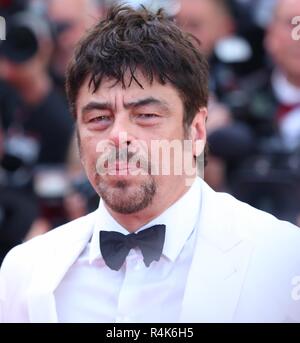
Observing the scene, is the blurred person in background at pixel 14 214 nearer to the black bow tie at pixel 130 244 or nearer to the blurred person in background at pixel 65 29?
the blurred person in background at pixel 65 29

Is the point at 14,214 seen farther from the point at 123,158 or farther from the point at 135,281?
the point at 123,158

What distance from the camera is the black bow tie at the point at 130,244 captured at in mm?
2824

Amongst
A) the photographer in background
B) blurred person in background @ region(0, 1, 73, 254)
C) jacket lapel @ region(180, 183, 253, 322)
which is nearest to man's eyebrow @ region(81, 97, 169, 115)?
jacket lapel @ region(180, 183, 253, 322)

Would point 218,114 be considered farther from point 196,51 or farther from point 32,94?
point 196,51

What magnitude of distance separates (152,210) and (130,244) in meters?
0.12

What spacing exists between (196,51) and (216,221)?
0.50 m

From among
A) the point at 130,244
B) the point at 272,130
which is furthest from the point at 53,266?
the point at 272,130

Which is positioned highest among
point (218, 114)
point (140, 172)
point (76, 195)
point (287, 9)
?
point (287, 9)

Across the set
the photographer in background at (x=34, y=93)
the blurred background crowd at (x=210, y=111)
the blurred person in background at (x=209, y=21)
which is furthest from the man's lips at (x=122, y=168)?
the photographer in background at (x=34, y=93)

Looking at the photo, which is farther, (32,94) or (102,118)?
(32,94)

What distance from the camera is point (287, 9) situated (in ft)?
17.1

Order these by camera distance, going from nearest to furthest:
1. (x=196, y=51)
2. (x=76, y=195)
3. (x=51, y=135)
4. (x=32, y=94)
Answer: (x=196, y=51) → (x=76, y=195) → (x=51, y=135) → (x=32, y=94)

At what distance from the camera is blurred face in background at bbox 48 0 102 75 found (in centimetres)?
609

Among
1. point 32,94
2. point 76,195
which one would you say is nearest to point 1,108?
point 32,94
